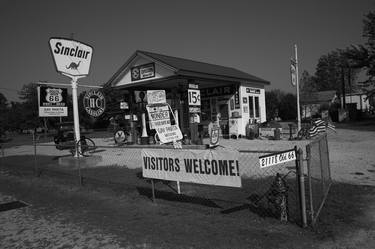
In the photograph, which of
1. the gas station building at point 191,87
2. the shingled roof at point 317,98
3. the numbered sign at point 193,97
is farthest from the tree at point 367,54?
the shingled roof at point 317,98

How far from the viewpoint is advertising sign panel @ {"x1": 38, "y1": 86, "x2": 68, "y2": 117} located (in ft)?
37.8

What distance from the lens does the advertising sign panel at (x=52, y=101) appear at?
11512 mm

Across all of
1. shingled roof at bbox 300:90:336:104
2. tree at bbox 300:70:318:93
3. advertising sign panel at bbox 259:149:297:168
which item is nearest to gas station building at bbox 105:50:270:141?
advertising sign panel at bbox 259:149:297:168

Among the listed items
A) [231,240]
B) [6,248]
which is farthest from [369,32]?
[6,248]

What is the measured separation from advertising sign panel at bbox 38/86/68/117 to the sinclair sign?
34.0 inches

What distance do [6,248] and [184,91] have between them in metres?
12.5

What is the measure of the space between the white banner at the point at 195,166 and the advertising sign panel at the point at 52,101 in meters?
7.29

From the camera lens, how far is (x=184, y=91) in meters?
16.1

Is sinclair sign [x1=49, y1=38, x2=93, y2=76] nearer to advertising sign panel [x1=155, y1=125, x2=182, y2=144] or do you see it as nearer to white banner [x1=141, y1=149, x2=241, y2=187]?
advertising sign panel [x1=155, y1=125, x2=182, y2=144]

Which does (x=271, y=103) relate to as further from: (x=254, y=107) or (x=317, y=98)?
(x=254, y=107)

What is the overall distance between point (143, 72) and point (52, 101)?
19.5 feet

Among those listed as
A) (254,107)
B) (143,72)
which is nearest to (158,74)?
(143,72)

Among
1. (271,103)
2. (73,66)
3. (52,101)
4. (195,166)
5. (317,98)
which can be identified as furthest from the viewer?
(317,98)

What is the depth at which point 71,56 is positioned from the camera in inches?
474
